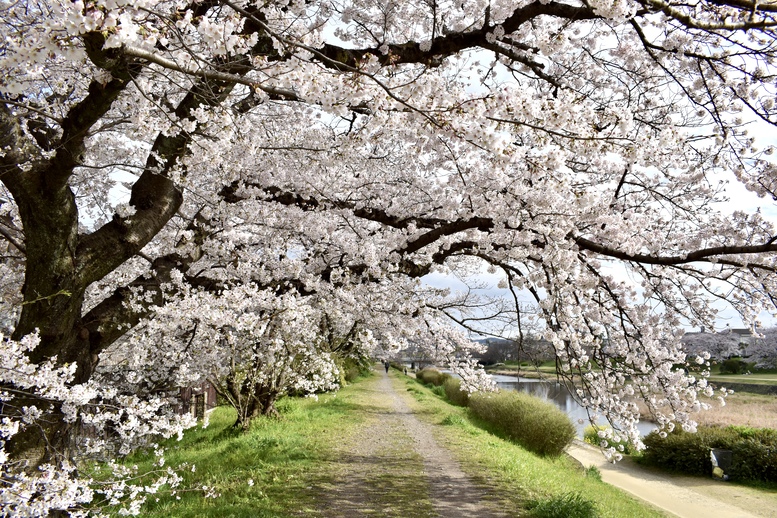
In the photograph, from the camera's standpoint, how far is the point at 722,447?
13.6 meters

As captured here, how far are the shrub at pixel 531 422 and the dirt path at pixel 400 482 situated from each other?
3.03 metres

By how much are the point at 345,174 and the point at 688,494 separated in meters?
12.1

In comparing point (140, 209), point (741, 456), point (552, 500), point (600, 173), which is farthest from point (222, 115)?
point (741, 456)

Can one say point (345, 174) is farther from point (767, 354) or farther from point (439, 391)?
point (767, 354)

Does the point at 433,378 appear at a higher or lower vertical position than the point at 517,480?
lower

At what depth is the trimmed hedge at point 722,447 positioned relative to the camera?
1270 centimetres

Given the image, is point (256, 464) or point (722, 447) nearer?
point (256, 464)

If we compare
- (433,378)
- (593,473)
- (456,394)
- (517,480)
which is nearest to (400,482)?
(517,480)

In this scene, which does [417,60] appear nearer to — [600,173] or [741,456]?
[600,173]

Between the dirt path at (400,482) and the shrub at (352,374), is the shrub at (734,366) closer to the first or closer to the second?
the shrub at (352,374)

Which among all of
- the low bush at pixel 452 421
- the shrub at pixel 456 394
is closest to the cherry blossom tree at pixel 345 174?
the low bush at pixel 452 421

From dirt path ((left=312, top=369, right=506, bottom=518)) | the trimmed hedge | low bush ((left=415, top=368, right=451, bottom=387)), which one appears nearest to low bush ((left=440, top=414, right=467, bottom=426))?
dirt path ((left=312, top=369, right=506, bottom=518))

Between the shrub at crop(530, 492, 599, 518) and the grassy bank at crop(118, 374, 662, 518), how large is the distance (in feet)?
0.83

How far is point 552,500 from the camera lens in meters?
6.40
